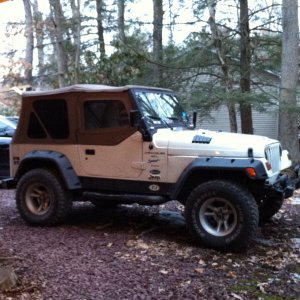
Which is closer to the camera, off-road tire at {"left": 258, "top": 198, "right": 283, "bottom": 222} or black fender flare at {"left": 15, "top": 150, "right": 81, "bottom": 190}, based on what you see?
black fender flare at {"left": 15, "top": 150, "right": 81, "bottom": 190}

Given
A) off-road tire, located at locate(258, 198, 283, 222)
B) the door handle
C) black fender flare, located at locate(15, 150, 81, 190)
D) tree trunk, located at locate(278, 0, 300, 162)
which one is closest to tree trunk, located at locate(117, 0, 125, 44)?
tree trunk, located at locate(278, 0, 300, 162)

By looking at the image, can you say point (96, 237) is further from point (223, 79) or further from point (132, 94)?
point (223, 79)

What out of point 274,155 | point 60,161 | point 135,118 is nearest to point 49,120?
point 60,161

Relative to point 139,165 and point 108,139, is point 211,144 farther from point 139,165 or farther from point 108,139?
point 108,139

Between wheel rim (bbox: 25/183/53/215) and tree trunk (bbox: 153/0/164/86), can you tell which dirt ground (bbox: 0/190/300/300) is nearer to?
wheel rim (bbox: 25/183/53/215)

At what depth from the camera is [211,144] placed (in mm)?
5820

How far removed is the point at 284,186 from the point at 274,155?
443 mm

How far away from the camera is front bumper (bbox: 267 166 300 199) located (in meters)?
5.70

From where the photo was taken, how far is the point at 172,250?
5.66 metres

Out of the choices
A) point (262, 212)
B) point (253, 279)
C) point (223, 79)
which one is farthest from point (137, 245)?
point (223, 79)

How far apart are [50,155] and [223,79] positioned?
9.89 metres

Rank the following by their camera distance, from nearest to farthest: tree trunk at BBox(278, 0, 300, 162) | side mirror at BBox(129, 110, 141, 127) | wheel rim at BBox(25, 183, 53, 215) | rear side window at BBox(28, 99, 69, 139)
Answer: side mirror at BBox(129, 110, 141, 127), rear side window at BBox(28, 99, 69, 139), wheel rim at BBox(25, 183, 53, 215), tree trunk at BBox(278, 0, 300, 162)

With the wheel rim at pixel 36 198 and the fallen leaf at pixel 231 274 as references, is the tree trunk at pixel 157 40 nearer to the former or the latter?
the wheel rim at pixel 36 198

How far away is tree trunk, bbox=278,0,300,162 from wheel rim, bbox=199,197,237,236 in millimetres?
7947
